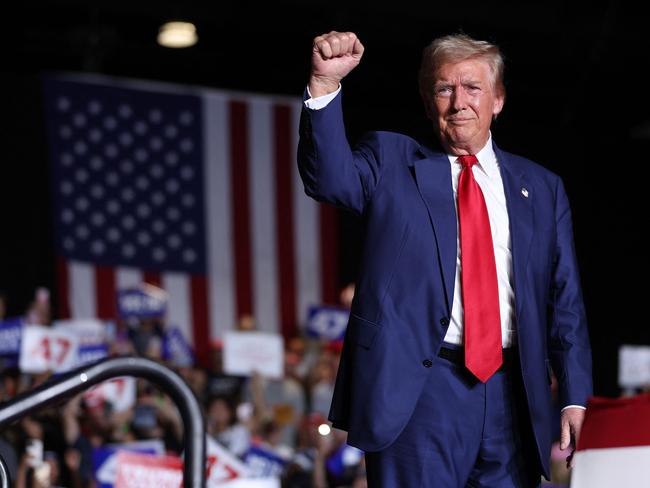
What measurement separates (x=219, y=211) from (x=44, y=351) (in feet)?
11.6

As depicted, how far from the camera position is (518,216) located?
2467 mm

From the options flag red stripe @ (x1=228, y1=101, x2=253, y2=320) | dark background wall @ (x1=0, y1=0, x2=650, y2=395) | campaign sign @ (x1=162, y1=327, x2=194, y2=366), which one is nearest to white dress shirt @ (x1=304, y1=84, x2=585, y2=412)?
dark background wall @ (x1=0, y1=0, x2=650, y2=395)

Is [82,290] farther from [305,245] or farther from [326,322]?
[305,245]

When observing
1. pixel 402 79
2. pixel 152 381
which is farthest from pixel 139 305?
pixel 152 381

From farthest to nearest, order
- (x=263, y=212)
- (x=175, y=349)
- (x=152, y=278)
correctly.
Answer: (x=263, y=212), (x=152, y=278), (x=175, y=349)

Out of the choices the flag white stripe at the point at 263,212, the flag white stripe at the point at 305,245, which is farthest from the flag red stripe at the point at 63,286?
the flag white stripe at the point at 305,245

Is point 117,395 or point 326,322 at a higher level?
point 326,322

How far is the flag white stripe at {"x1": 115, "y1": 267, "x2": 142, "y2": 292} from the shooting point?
10680 millimetres

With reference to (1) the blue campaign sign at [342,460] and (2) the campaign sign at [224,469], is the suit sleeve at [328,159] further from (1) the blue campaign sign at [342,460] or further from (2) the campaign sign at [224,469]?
(1) the blue campaign sign at [342,460]

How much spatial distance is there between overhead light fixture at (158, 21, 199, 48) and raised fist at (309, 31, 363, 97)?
7.83 m

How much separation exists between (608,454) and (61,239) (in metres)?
8.20

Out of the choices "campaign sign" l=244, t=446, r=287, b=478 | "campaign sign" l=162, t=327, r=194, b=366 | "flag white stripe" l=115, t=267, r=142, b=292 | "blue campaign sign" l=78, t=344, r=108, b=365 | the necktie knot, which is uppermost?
the necktie knot

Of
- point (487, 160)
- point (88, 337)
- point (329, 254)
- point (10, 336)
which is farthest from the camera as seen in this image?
point (329, 254)

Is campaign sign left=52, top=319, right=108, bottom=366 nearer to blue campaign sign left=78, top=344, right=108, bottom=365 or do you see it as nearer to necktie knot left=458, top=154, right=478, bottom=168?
blue campaign sign left=78, top=344, right=108, bottom=365
